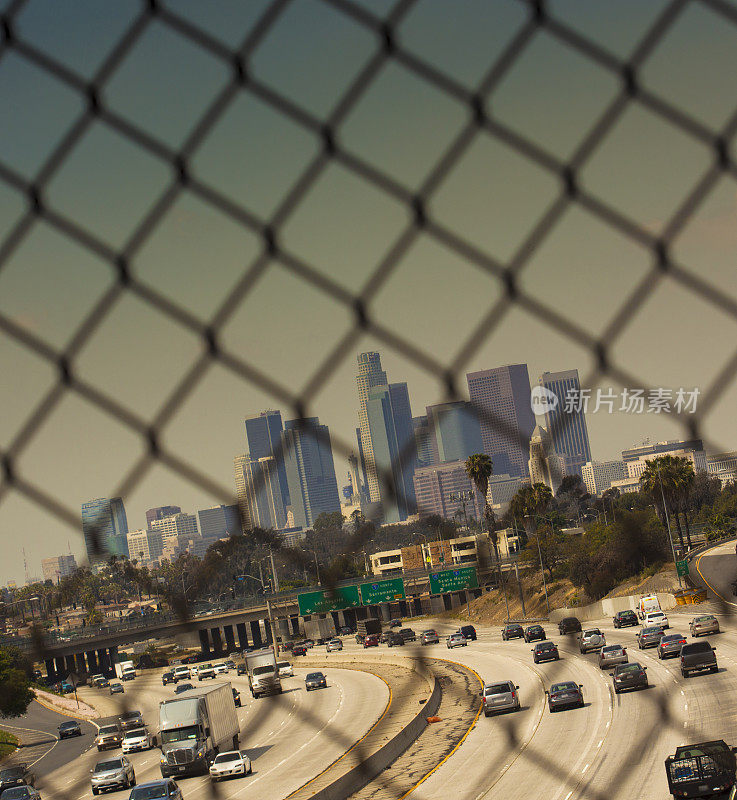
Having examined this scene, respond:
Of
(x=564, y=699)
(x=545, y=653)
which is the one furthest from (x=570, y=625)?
(x=564, y=699)

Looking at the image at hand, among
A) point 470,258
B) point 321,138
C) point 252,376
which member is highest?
point 321,138

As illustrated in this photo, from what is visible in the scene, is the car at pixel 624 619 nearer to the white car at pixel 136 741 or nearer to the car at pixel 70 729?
the white car at pixel 136 741

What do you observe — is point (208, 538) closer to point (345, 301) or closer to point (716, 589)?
point (345, 301)

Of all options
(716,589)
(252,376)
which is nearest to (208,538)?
(252,376)

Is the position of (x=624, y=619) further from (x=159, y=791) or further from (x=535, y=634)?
(x=159, y=791)

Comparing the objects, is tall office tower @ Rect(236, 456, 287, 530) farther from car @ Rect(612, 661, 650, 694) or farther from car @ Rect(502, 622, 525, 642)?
car @ Rect(502, 622, 525, 642)

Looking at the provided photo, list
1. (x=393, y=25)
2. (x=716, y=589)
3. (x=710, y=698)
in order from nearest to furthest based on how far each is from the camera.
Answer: (x=393, y=25) < (x=716, y=589) < (x=710, y=698)

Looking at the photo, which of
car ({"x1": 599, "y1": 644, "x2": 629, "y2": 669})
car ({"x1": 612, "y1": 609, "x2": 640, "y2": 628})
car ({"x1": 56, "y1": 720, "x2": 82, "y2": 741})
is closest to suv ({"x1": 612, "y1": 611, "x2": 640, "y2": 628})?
car ({"x1": 612, "y1": 609, "x2": 640, "y2": 628})
